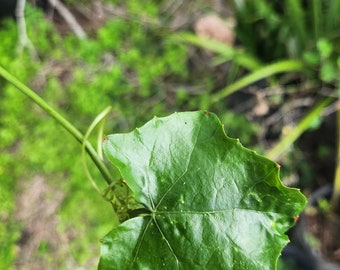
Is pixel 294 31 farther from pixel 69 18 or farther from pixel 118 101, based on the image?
pixel 69 18

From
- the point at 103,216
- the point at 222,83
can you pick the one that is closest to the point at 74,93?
the point at 103,216

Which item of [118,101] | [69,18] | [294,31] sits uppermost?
[69,18]

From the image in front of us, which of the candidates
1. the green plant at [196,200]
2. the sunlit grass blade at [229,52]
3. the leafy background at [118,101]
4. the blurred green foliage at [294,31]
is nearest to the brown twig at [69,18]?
the leafy background at [118,101]

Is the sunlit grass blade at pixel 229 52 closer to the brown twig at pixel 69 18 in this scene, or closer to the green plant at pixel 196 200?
the brown twig at pixel 69 18

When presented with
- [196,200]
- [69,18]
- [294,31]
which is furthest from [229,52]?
[196,200]

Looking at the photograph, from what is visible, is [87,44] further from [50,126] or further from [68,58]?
[50,126]

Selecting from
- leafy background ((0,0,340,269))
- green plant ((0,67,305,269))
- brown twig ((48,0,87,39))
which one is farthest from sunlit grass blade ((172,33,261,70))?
green plant ((0,67,305,269))

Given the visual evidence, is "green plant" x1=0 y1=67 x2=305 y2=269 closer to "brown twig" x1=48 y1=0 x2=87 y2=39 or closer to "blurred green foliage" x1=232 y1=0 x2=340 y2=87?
"blurred green foliage" x1=232 y1=0 x2=340 y2=87
